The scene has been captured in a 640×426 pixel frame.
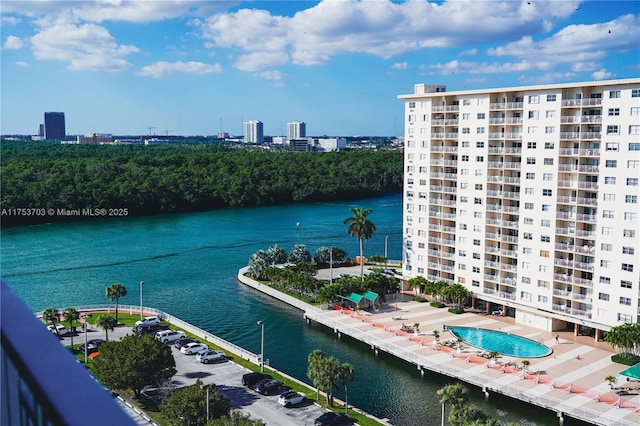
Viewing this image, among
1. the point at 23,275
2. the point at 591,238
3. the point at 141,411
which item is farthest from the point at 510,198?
the point at 23,275

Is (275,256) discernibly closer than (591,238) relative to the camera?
No

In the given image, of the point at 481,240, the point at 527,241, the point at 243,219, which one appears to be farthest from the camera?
the point at 243,219

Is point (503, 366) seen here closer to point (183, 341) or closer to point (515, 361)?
point (515, 361)

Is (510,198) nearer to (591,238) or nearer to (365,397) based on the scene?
(591,238)

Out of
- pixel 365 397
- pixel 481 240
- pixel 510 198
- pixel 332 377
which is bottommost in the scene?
pixel 365 397

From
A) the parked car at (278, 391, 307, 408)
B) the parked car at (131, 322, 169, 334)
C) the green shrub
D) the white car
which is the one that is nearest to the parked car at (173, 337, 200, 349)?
the parked car at (131, 322, 169, 334)

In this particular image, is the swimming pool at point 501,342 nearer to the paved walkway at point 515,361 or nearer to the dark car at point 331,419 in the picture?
the paved walkway at point 515,361

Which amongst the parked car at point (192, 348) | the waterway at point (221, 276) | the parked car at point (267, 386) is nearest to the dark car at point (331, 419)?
the waterway at point (221, 276)
